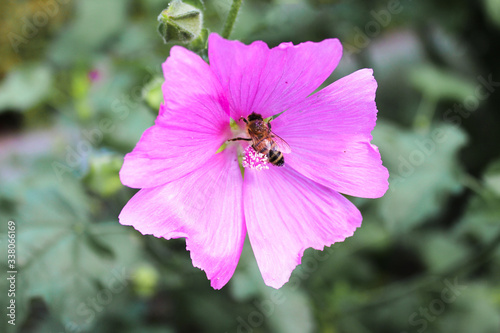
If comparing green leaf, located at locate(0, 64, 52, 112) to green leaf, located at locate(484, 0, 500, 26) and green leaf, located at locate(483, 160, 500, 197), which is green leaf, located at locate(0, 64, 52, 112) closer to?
green leaf, located at locate(483, 160, 500, 197)

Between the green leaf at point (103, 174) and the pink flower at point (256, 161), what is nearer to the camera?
the pink flower at point (256, 161)

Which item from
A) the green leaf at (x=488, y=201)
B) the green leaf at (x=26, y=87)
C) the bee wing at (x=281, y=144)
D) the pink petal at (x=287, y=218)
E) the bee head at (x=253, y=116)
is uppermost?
the bee head at (x=253, y=116)

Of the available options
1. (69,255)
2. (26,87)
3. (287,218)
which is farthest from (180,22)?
(26,87)

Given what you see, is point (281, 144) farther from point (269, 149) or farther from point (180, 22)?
point (180, 22)

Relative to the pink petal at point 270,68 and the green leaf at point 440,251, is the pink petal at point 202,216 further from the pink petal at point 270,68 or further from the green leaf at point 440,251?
the green leaf at point 440,251

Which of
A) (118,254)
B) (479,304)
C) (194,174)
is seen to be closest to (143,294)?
(118,254)

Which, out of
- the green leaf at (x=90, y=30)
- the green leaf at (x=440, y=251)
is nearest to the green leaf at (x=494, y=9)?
the green leaf at (x=440, y=251)
